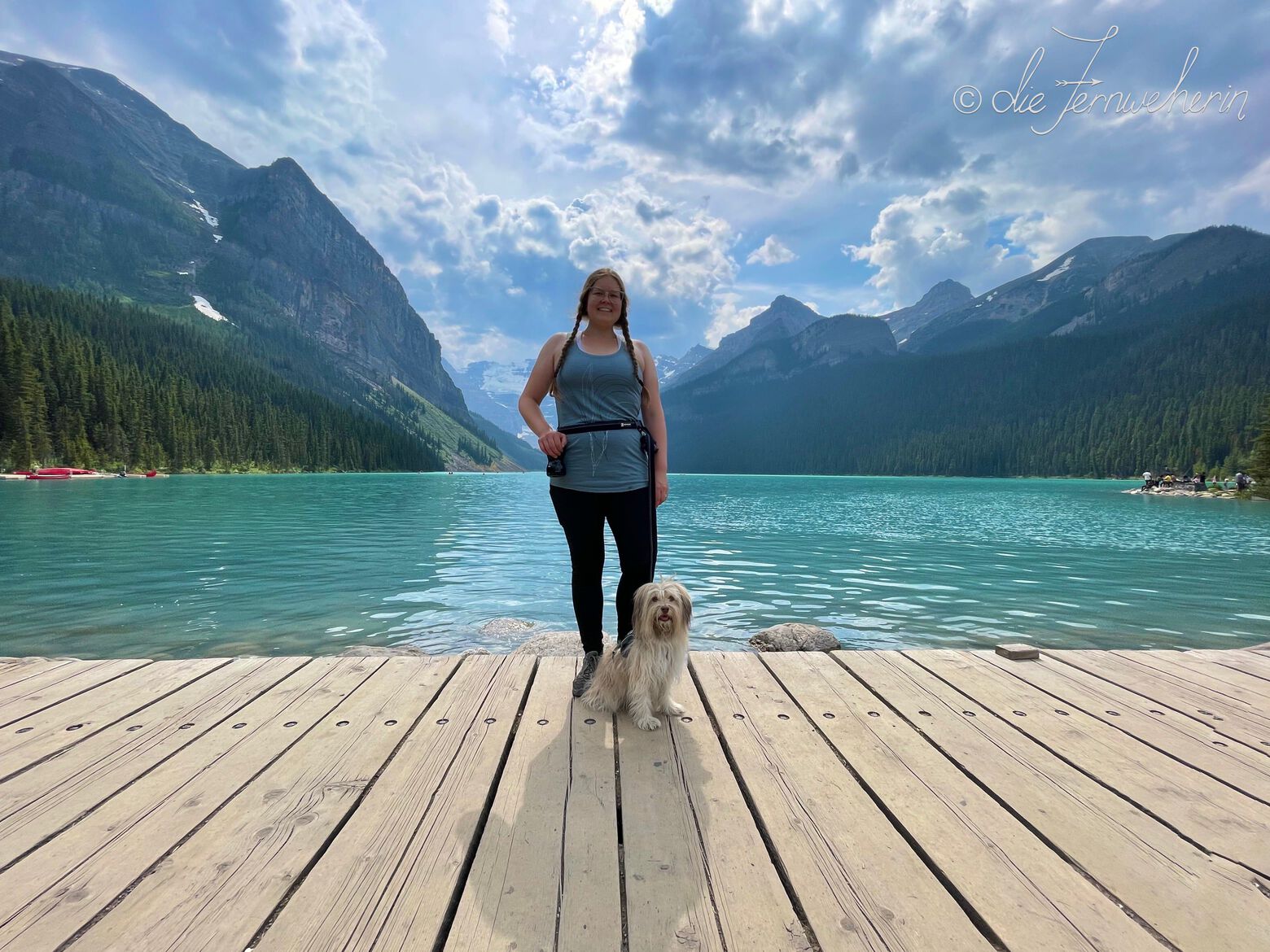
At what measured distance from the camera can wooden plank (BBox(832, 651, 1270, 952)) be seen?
2086 millimetres

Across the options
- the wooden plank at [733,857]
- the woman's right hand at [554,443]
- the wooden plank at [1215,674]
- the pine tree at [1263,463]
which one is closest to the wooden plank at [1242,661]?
the wooden plank at [1215,674]

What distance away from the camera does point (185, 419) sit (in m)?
95.9

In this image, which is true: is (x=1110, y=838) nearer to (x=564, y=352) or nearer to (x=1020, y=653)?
(x=1020, y=653)

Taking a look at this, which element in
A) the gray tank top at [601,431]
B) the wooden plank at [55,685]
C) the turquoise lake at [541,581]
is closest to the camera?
the wooden plank at [55,685]

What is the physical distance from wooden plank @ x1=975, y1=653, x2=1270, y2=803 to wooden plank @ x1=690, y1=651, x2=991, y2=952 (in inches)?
79.8

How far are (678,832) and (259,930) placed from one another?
5.24 feet

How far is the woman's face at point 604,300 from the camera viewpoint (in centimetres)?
438

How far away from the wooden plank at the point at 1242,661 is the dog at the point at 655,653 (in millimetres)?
4871

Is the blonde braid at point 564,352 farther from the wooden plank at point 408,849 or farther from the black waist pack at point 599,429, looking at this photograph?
the wooden plank at point 408,849

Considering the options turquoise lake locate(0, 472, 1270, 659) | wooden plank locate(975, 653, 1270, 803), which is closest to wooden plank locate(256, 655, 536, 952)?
wooden plank locate(975, 653, 1270, 803)

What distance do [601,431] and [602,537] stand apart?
2.58 feet

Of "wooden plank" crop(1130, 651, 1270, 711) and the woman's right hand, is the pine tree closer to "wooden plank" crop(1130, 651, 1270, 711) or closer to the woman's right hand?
"wooden plank" crop(1130, 651, 1270, 711)

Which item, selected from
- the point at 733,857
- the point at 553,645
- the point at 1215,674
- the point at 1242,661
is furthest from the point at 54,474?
the point at 1242,661

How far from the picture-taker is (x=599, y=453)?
14.0ft
